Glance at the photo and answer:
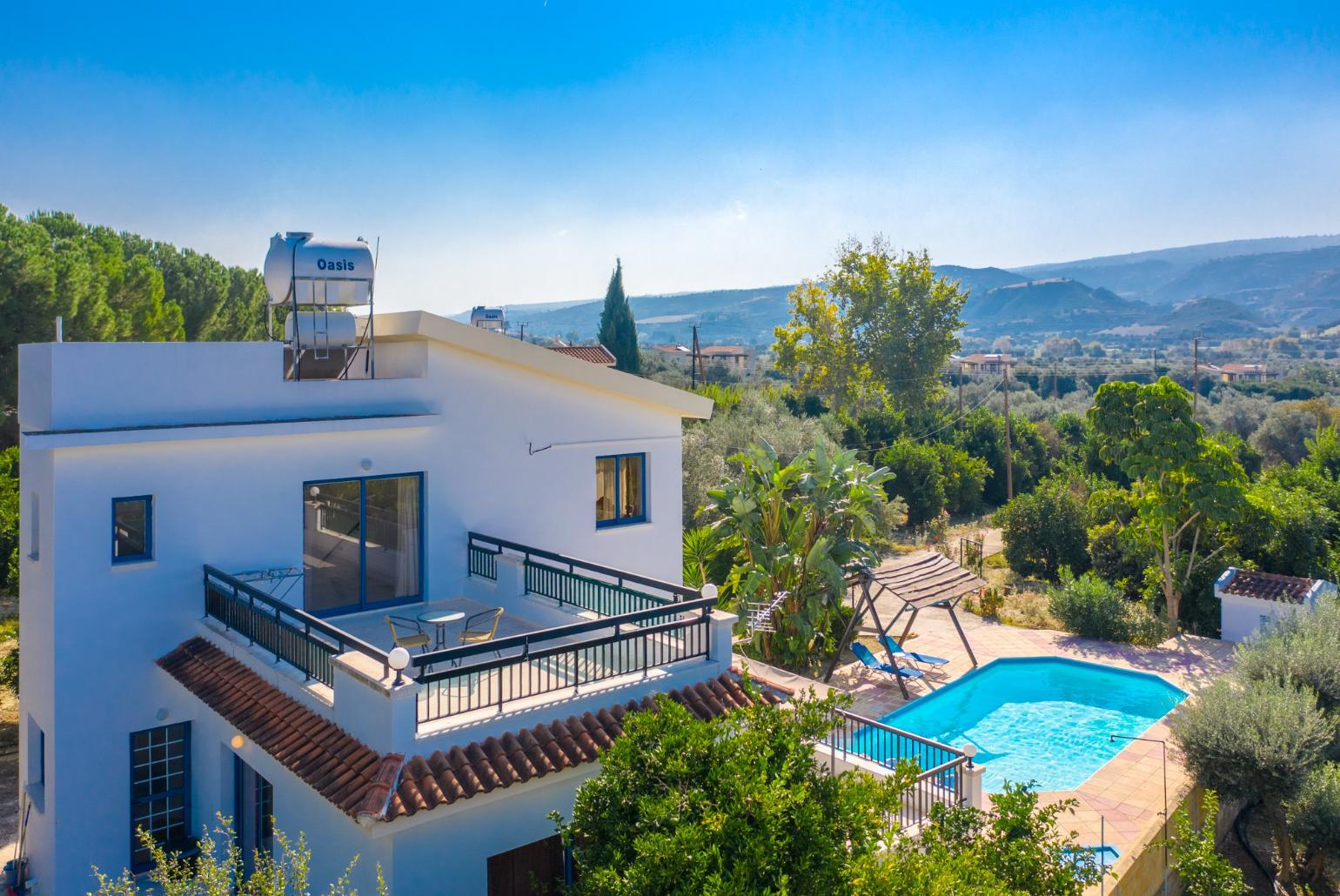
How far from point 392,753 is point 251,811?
380cm

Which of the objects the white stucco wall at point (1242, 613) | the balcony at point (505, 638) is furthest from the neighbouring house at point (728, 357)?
the balcony at point (505, 638)

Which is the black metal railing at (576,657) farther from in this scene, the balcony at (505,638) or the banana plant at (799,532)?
the banana plant at (799,532)

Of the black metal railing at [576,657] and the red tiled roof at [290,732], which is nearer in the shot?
the red tiled roof at [290,732]

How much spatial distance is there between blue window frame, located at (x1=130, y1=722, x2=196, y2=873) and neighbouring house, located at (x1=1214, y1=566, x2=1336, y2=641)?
1956 cm

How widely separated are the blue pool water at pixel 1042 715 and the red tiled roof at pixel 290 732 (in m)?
9.98

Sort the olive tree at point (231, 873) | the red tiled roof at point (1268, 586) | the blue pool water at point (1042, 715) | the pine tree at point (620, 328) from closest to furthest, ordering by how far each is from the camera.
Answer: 1. the olive tree at point (231, 873)
2. the blue pool water at point (1042, 715)
3. the red tiled roof at point (1268, 586)
4. the pine tree at point (620, 328)

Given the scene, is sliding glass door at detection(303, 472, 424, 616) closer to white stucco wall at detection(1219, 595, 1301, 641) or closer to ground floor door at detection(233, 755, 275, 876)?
ground floor door at detection(233, 755, 275, 876)

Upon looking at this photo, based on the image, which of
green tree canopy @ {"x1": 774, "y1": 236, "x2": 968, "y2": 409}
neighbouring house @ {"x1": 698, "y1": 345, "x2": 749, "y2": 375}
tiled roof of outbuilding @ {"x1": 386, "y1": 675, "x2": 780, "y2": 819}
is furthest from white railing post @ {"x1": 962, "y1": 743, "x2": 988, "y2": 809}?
neighbouring house @ {"x1": 698, "y1": 345, "x2": 749, "y2": 375}

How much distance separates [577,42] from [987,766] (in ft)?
71.1

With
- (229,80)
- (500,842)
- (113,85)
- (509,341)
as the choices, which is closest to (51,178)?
(113,85)

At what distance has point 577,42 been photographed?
2597 centimetres

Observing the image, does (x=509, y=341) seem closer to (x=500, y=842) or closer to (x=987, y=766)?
(x=500, y=842)

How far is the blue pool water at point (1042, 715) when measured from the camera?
597 inches

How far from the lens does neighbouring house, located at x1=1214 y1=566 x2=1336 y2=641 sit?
19.2m
